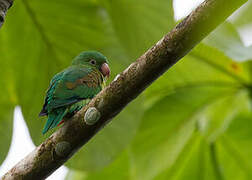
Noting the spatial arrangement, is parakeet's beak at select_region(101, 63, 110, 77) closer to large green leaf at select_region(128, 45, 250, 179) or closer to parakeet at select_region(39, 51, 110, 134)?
parakeet at select_region(39, 51, 110, 134)

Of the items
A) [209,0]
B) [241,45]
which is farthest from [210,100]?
[209,0]

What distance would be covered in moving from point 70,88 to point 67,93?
3cm

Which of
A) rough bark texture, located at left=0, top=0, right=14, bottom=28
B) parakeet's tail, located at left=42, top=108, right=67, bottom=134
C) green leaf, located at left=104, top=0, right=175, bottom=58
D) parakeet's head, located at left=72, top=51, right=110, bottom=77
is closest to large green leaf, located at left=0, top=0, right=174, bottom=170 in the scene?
green leaf, located at left=104, top=0, right=175, bottom=58

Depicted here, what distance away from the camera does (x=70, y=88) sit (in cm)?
195

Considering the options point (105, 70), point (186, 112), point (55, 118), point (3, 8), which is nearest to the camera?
point (3, 8)

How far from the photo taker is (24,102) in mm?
2611

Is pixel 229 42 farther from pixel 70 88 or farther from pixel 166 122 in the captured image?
pixel 70 88

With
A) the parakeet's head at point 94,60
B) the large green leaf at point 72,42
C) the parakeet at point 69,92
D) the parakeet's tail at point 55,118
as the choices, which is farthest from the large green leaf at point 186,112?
the parakeet's tail at point 55,118

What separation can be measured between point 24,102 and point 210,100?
1287 millimetres

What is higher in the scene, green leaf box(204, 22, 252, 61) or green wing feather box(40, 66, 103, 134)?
green wing feather box(40, 66, 103, 134)

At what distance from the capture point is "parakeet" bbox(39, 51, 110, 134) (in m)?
1.89

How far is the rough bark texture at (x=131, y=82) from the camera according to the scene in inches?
59.2

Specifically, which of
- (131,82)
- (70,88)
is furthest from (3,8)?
(131,82)

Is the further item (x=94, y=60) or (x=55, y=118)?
(x=94, y=60)
